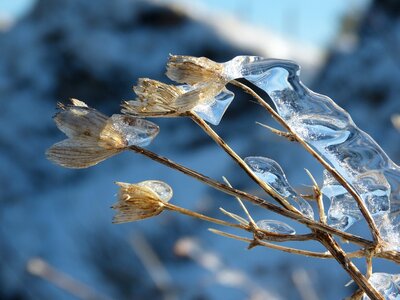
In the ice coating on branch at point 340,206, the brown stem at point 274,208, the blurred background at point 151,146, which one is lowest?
the brown stem at point 274,208

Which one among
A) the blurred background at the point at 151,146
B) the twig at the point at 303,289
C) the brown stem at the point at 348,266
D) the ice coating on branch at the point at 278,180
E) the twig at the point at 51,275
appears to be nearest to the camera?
the brown stem at the point at 348,266

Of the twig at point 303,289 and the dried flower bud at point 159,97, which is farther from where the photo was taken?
the twig at point 303,289

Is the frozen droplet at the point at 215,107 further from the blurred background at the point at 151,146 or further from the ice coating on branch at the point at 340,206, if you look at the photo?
the blurred background at the point at 151,146

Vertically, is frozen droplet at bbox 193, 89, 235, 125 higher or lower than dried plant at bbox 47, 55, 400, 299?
higher

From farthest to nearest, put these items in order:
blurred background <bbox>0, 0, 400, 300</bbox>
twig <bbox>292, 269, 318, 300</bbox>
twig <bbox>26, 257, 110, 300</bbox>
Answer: blurred background <bbox>0, 0, 400, 300</bbox> → twig <bbox>292, 269, 318, 300</bbox> → twig <bbox>26, 257, 110, 300</bbox>

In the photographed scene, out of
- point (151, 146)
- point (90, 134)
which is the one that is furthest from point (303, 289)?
point (151, 146)

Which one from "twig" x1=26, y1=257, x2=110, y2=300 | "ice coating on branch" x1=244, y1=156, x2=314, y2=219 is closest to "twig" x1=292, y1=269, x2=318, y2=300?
A: "twig" x1=26, y1=257, x2=110, y2=300

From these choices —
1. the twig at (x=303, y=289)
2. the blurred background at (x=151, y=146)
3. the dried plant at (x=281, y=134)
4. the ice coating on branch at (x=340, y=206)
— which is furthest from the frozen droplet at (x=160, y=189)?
the blurred background at (x=151, y=146)

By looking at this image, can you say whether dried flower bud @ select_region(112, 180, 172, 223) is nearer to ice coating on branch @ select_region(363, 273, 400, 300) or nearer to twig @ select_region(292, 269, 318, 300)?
ice coating on branch @ select_region(363, 273, 400, 300)
